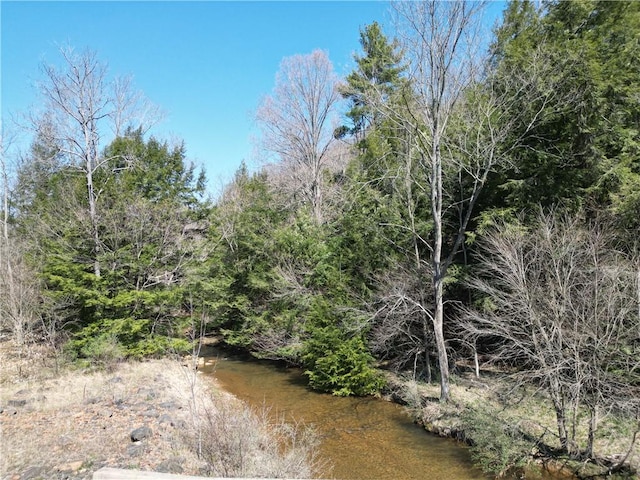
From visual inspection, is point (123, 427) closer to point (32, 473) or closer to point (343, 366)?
point (32, 473)

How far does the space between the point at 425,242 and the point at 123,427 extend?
944cm

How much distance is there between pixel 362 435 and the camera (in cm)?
1065

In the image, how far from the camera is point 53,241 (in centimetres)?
1548

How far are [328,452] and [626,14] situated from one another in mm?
15415

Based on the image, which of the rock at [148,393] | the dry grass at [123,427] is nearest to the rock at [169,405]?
the dry grass at [123,427]

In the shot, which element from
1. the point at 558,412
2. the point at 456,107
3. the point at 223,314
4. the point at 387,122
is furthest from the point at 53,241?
the point at 558,412

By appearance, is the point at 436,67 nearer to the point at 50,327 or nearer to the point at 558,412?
the point at 558,412

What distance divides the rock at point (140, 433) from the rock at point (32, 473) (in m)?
1.86

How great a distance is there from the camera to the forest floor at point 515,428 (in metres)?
7.65

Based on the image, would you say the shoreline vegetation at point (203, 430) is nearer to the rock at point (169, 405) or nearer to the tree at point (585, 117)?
the rock at point (169, 405)

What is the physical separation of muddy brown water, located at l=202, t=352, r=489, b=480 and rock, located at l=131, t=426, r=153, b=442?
287 cm

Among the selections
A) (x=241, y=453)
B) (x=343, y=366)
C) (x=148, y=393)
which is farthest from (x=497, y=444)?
(x=148, y=393)

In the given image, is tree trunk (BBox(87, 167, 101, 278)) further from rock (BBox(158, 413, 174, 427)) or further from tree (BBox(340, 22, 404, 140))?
tree (BBox(340, 22, 404, 140))

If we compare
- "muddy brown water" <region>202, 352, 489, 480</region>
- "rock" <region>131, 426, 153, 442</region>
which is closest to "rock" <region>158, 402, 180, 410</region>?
"rock" <region>131, 426, 153, 442</region>
